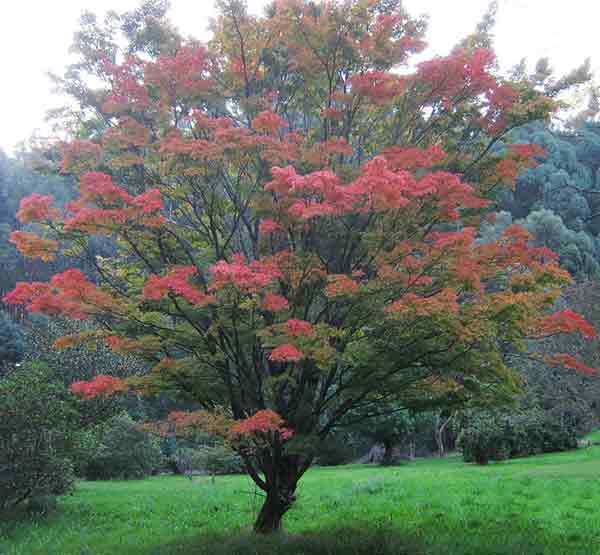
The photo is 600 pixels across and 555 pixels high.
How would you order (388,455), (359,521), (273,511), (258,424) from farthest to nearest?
(388,455) → (359,521) → (273,511) → (258,424)

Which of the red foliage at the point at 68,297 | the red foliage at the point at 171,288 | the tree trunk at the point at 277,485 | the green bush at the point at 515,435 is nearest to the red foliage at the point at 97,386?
the red foliage at the point at 68,297

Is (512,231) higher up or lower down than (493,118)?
lower down

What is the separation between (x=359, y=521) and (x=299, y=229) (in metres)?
4.77

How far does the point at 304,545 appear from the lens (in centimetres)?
735

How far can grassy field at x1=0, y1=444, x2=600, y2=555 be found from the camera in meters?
7.52

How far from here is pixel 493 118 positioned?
7625mm

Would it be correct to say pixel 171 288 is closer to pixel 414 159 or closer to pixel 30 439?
pixel 414 159

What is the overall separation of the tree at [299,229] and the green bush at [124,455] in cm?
1472

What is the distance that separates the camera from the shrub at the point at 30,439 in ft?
36.6

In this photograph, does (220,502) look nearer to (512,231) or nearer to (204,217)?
(204,217)

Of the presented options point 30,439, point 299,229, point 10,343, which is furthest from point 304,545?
point 10,343

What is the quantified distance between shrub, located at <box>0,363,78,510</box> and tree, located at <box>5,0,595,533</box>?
4.33 metres

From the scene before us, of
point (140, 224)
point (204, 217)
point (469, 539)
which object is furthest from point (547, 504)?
point (140, 224)

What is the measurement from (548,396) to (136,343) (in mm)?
13884
